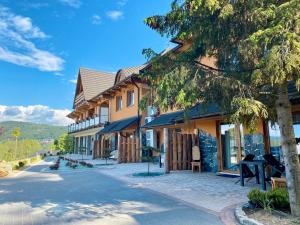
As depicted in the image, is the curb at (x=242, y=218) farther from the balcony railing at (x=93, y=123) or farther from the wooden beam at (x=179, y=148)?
the balcony railing at (x=93, y=123)

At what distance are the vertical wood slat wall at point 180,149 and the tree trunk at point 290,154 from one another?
853 centimetres

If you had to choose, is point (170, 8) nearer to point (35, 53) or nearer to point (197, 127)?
point (197, 127)

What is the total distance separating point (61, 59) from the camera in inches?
1105

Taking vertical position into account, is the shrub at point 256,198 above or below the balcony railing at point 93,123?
below

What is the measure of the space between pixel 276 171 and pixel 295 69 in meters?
5.51

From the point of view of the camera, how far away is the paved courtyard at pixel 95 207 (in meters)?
5.56

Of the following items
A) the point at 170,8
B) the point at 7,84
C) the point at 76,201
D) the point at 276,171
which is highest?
the point at 7,84

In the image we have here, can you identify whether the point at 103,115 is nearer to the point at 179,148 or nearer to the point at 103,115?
the point at 103,115

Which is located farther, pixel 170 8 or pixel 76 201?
pixel 76 201

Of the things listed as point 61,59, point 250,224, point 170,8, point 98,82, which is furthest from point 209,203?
point 98,82

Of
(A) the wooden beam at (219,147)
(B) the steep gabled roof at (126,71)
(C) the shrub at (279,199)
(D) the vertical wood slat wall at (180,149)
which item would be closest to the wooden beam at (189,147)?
(D) the vertical wood slat wall at (180,149)

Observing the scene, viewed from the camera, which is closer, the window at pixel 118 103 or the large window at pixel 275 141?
the large window at pixel 275 141

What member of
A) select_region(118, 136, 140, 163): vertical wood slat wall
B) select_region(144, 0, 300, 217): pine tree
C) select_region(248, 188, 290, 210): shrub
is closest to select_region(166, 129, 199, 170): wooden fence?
select_region(118, 136, 140, 163): vertical wood slat wall

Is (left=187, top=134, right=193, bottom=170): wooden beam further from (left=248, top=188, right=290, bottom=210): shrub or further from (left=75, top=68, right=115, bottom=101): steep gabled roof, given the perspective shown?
(left=75, top=68, right=115, bottom=101): steep gabled roof
